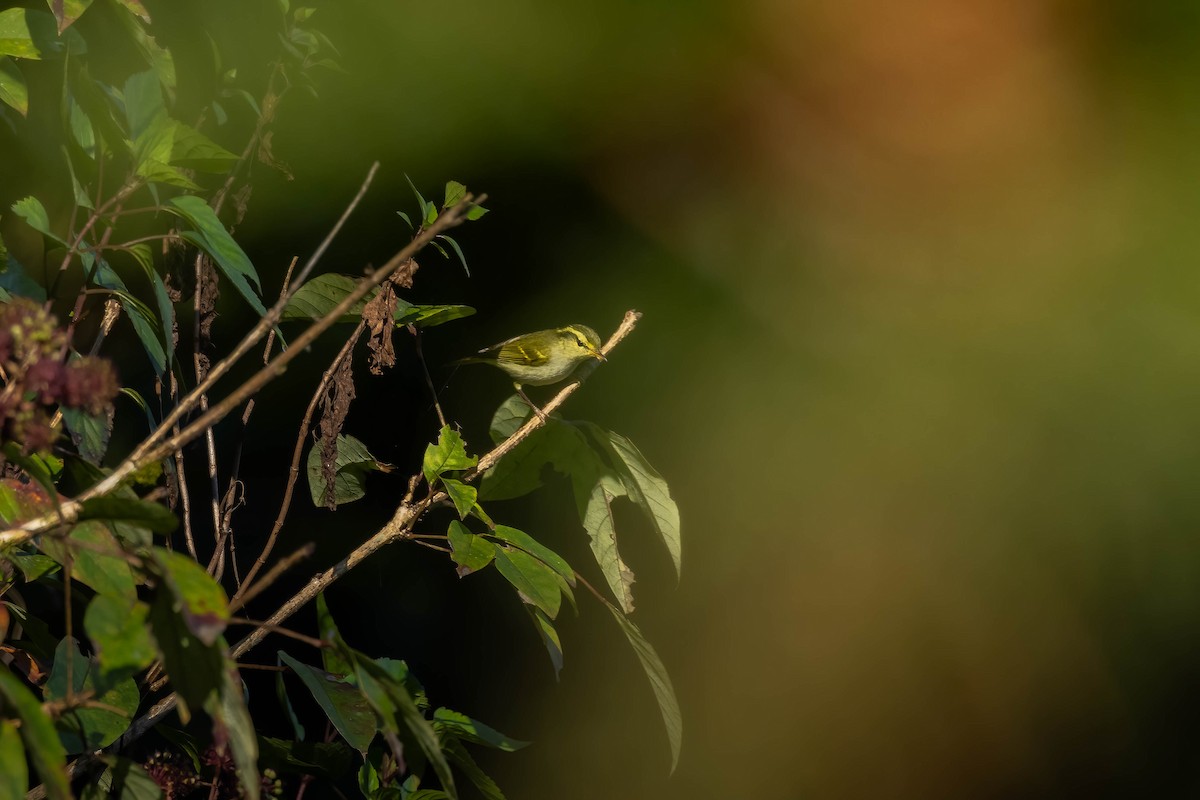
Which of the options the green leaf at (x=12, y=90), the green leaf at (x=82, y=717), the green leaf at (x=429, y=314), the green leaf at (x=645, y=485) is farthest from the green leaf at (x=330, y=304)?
the green leaf at (x=82, y=717)

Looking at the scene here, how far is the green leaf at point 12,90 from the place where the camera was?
96 cm

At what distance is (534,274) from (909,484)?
23.6 inches

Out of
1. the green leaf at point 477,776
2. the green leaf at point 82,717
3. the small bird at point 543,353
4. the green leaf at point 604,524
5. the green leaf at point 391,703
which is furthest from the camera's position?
the small bird at point 543,353


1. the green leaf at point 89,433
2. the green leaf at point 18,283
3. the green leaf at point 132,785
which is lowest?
the green leaf at point 132,785

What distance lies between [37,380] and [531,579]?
499 millimetres

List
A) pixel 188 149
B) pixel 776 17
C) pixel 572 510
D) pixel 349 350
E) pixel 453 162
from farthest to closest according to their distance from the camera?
pixel 572 510 < pixel 453 162 < pixel 776 17 < pixel 349 350 < pixel 188 149

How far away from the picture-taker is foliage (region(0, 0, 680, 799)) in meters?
0.63

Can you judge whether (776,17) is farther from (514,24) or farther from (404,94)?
(404,94)

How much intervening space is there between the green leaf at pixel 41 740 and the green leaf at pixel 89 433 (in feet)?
1.34

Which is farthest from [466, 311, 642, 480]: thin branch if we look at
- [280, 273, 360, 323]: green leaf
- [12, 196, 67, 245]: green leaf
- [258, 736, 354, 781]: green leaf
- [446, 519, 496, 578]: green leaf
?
[12, 196, 67, 245]: green leaf

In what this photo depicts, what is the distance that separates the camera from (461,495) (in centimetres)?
100

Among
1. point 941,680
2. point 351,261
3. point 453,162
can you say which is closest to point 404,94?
point 453,162

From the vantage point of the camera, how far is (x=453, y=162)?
4.65ft

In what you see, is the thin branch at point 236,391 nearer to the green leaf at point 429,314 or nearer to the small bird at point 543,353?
the green leaf at point 429,314
